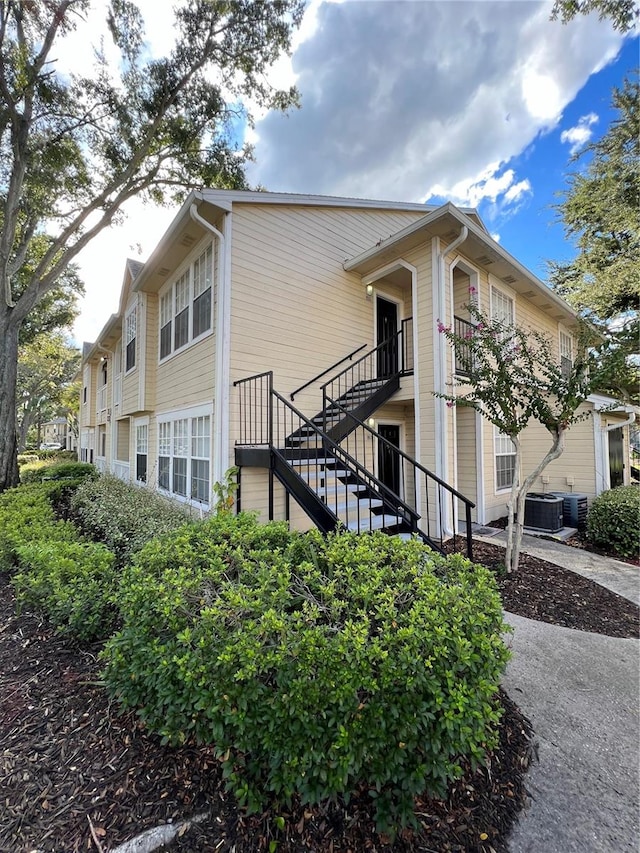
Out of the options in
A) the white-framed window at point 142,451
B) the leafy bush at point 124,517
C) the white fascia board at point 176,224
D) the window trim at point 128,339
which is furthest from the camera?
the window trim at point 128,339

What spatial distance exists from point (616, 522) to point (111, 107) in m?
15.1

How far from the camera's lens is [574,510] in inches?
313

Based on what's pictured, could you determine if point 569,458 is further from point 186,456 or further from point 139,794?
point 139,794

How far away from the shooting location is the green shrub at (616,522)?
6.40 meters

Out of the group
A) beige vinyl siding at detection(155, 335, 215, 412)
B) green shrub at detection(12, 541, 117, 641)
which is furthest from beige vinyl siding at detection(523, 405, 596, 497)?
green shrub at detection(12, 541, 117, 641)

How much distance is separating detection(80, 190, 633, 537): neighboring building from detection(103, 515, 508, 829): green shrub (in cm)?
248

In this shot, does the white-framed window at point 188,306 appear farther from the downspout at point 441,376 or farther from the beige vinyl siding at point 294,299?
the downspout at point 441,376

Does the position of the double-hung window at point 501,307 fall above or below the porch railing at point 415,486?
above

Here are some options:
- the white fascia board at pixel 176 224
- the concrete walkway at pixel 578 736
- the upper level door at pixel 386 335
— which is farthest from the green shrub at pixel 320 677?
the upper level door at pixel 386 335

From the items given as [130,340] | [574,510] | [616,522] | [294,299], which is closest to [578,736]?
[616,522]

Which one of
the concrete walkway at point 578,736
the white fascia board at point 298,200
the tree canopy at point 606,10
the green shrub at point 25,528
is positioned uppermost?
the tree canopy at point 606,10

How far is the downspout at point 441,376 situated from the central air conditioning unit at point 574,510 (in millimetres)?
3434

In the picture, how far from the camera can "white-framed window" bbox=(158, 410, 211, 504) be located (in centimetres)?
680

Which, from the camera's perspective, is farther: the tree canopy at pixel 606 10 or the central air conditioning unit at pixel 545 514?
the central air conditioning unit at pixel 545 514
